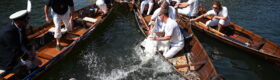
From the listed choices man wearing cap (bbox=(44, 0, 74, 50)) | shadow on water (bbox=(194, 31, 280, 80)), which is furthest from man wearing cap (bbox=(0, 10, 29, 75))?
shadow on water (bbox=(194, 31, 280, 80))

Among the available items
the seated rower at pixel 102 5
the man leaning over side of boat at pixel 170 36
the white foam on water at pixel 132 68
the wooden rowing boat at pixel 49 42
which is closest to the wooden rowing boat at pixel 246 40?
the man leaning over side of boat at pixel 170 36

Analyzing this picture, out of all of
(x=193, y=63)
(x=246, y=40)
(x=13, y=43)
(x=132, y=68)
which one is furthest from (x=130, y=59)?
(x=246, y=40)

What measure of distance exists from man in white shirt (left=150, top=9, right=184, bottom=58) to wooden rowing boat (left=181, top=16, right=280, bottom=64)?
336 centimetres

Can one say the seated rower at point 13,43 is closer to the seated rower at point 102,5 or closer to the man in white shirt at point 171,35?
the man in white shirt at point 171,35

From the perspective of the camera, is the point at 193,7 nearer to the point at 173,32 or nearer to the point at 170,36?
the point at 173,32

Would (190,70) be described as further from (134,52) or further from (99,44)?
(99,44)

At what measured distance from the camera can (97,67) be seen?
9.08 m

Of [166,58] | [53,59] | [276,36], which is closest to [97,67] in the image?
[53,59]

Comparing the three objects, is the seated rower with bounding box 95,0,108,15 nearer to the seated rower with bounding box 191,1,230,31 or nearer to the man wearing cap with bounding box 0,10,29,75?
the seated rower with bounding box 191,1,230,31

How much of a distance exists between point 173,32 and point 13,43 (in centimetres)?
490

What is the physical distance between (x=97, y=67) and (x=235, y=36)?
690cm

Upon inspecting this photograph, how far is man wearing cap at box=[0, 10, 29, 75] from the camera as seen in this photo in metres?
5.45

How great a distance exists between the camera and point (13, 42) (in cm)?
565

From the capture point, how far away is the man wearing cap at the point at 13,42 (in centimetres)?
545
